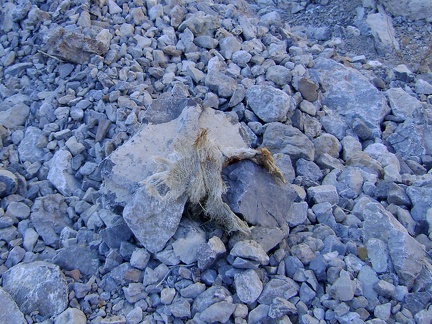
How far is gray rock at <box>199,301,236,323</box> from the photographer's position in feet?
7.72

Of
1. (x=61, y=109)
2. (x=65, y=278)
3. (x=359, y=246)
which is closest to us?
(x=65, y=278)

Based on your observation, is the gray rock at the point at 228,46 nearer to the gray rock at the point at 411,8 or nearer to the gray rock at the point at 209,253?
the gray rock at the point at 209,253

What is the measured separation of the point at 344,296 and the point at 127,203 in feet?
3.78

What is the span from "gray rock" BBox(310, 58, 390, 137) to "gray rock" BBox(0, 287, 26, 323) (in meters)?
2.53

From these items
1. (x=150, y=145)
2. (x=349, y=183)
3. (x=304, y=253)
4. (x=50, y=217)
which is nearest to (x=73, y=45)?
(x=150, y=145)

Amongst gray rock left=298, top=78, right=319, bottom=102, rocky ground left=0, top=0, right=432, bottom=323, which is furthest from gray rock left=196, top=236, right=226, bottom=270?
gray rock left=298, top=78, right=319, bottom=102

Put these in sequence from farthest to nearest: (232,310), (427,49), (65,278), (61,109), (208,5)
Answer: (427,49), (208,5), (61,109), (65,278), (232,310)

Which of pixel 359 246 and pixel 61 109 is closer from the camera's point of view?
pixel 359 246

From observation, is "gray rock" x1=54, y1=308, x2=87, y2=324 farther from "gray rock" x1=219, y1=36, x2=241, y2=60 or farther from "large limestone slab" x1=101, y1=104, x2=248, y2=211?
"gray rock" x1=219, y1=36, x2=241, y2=60

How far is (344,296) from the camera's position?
2480mm

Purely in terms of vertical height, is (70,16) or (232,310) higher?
(70,16)

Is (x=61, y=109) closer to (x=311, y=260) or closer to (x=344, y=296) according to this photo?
(x=311, y=260)

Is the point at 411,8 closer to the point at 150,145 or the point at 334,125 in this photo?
the point at 334,125

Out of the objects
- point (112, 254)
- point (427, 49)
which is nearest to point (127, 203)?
point (112, 254)
